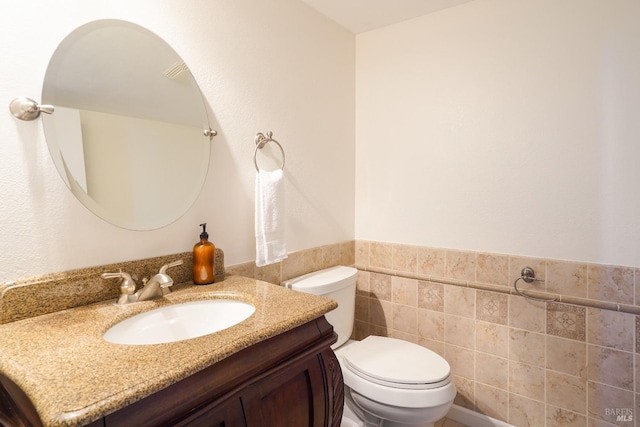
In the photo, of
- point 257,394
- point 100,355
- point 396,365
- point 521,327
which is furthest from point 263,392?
point 521,327

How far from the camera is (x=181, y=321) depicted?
105cm

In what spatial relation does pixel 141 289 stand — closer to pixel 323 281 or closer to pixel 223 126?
pixel 223 126

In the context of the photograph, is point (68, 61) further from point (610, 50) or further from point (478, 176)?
point (610, 50)

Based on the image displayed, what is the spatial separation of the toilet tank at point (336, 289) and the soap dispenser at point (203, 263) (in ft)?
1.36

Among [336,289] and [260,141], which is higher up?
[260,141]

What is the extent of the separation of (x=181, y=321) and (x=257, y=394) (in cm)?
39

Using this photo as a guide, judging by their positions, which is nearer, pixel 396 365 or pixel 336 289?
pixel 396 365

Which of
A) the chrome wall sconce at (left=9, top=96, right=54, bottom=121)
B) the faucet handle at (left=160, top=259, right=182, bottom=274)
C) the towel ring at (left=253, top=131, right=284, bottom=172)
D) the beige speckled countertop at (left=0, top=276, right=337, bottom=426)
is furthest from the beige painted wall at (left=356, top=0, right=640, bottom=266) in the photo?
the chrome wall sconce at (left=9, top=96, right=54, bottom=121)

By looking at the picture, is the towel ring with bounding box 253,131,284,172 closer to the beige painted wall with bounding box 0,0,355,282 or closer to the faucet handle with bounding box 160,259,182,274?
the beige painted wall with bounding box 0,0,355,282

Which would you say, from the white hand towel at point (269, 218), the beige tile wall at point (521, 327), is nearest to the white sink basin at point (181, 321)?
the white hand towel at point (269, 218)

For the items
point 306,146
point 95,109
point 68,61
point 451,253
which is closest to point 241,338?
point 95,109

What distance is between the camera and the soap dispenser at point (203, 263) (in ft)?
3.99

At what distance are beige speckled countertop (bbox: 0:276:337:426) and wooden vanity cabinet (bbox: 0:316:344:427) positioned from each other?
3 centimetres

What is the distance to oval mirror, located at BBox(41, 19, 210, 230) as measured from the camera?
98 cm
